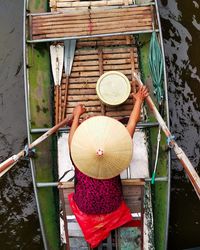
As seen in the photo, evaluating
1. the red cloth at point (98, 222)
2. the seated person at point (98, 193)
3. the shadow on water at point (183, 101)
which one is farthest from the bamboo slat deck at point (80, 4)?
the red cloth at point (98, 222)

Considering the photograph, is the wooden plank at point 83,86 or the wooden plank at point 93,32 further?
the wooden plank at point 83,86

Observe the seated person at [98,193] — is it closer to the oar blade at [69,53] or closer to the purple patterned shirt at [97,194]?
the purple patterned shirt at [97,194]

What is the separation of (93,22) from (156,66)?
113 cm

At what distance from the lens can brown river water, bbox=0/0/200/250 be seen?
22.0 feet

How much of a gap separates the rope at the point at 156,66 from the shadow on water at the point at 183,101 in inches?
49.7

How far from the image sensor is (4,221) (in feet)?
22.4

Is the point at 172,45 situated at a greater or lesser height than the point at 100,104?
greater

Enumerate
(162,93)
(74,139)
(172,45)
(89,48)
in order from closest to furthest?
(74,139) < (162,93) < (89,48) < (172,45)

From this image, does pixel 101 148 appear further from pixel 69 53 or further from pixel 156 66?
pixel 69 53

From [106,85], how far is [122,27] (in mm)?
935

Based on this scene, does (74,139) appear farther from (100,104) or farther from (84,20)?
(84,20)

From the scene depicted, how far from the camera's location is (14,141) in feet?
23.4

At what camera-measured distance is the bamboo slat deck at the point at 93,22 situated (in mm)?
6266

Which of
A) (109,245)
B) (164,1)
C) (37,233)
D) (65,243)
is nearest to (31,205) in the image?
(37,233)
